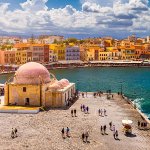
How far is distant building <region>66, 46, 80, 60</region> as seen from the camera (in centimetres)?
14862

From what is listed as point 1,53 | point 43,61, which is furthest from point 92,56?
point 1,53

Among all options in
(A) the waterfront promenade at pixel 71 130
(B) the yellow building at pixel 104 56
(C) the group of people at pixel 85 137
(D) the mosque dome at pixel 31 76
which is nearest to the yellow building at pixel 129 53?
(B) the yellow building at pixel 104 56

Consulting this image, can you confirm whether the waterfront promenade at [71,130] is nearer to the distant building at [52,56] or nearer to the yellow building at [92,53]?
the distant building at [52,56]

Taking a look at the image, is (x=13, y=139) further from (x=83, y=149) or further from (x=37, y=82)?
(x=37, y=82)

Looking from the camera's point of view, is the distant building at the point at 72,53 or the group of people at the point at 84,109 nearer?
the group of people at the point at 84,109

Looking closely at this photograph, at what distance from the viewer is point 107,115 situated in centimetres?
3862

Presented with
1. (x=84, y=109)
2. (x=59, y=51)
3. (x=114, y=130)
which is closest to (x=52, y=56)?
(x=59, y=51)

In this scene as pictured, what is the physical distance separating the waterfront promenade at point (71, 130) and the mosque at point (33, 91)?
1.97 metres

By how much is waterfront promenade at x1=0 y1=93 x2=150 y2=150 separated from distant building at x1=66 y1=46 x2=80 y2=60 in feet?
345

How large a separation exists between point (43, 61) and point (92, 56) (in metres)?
25.5

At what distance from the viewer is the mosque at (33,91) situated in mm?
42156

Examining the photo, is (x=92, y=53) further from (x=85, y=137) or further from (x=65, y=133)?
(x=85, y=137)

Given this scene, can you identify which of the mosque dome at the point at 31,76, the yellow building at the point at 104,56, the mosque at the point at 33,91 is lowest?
the yellow building at the point at 104,56

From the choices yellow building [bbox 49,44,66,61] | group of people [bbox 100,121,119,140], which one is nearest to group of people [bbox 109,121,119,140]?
group of people [bbox 100,121,119,140]
